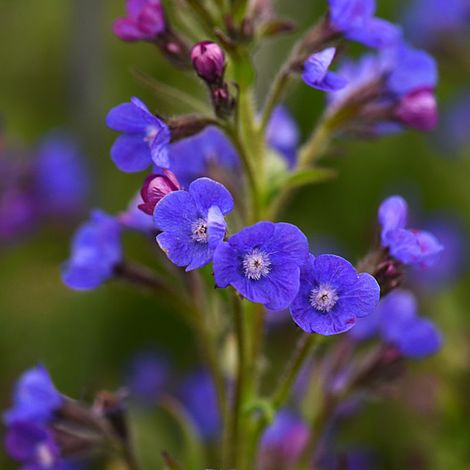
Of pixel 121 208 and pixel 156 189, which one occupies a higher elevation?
pixel 121 208

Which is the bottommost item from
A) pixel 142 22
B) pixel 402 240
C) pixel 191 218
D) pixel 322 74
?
pixel 191 218

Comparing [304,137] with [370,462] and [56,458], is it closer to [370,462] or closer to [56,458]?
[370,462]

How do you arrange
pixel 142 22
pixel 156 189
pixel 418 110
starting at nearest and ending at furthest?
1. pixel 156 189
2. pixel 142 22
3. pixel 418 110

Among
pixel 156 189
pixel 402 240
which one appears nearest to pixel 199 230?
pixel 156 189

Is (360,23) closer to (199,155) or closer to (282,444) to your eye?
(199,155)

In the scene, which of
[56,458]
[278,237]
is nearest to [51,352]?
[56,458]

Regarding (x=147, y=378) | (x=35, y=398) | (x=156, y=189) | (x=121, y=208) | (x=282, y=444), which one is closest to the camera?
(x=156, y=189)

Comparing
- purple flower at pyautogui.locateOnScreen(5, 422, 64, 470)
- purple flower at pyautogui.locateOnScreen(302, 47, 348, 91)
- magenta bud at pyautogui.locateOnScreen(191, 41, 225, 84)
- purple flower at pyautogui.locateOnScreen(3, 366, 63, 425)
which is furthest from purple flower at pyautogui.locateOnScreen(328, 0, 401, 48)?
purple flower at pyautogui.locateOnScreen(5, 422, 64, 470)
